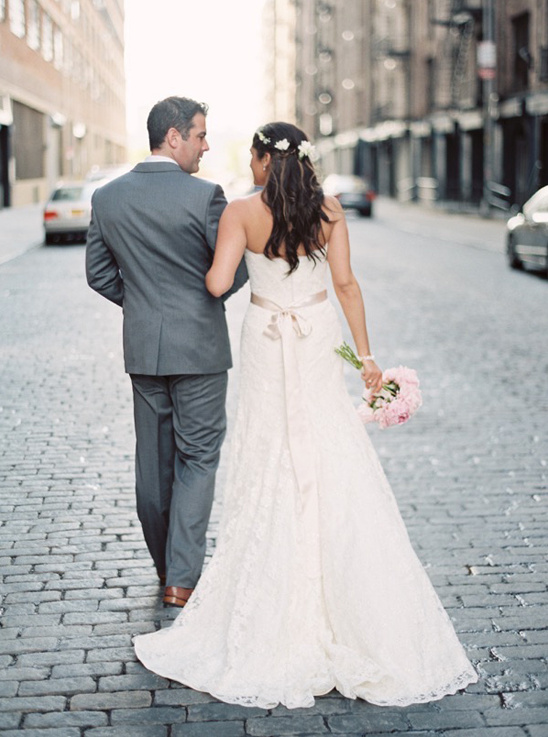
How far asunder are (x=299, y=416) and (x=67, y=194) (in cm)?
2286

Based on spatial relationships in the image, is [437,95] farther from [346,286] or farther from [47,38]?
[346,286]

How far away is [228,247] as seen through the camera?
12.5ft

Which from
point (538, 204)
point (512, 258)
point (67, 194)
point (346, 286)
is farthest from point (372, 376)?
point (67, 194)

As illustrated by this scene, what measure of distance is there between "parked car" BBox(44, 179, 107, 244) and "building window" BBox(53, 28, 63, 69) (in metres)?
28.3

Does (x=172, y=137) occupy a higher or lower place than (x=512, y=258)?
higher

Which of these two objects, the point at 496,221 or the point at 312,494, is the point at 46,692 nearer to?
the point at 312,494

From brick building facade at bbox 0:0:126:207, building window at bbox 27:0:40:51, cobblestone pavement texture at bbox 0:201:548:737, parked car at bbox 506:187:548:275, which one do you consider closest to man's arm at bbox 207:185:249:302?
cobblestone pavement texture at bbox 0:201:548:737

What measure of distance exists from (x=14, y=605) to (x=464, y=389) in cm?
547

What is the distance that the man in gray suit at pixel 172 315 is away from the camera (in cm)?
415

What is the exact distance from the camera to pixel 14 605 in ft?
14.4

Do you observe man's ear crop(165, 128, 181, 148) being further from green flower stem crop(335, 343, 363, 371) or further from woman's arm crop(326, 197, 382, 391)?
green flower stem crop(335, 343, 363, 371)

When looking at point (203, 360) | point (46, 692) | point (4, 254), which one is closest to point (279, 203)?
point (203, 360)

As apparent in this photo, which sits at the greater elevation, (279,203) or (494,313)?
(279,203)

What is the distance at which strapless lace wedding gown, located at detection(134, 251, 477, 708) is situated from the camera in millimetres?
3604
